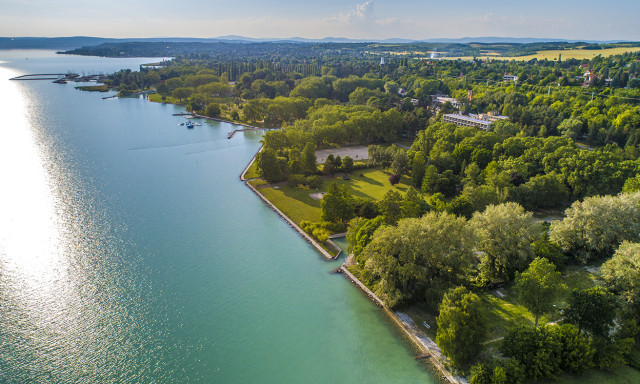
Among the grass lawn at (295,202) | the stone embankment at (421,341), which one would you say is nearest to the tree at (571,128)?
the grass lawn at (295,202)

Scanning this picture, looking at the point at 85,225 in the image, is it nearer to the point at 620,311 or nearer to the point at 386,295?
the point at 386,295

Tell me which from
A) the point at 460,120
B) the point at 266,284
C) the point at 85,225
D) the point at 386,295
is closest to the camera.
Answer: the point at 386,295

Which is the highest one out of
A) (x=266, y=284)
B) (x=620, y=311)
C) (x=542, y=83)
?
(x=542, y=83)

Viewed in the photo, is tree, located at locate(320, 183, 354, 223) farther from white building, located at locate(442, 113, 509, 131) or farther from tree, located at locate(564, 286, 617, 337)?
white building, located at locate(442, 113, 509, 131)

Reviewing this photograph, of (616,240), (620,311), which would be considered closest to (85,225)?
(620,311)

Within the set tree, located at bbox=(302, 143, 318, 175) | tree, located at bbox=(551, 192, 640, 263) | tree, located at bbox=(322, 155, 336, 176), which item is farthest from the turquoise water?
tree, located at bbox=(551, 192, 640, 263)

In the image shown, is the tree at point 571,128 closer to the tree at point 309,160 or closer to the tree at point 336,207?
the tree at point 309,160
